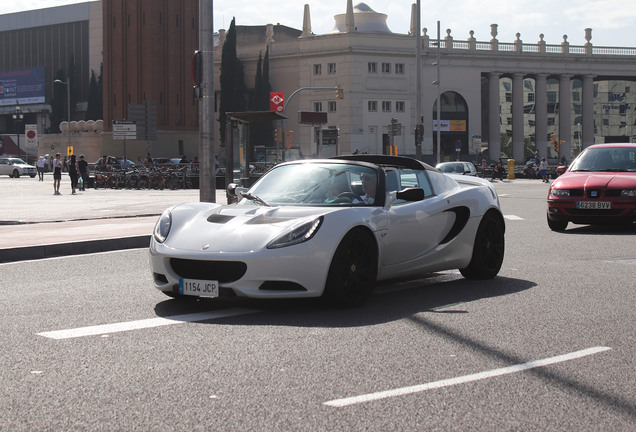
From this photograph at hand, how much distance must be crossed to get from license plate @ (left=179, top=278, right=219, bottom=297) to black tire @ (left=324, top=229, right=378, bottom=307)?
2.95ft

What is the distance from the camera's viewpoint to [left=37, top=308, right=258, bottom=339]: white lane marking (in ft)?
19.8

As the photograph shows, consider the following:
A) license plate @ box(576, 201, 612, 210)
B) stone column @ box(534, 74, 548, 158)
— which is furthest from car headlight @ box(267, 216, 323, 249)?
stone column @ box(534, 74, 548, 158)

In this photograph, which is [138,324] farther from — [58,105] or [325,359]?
[58,105]

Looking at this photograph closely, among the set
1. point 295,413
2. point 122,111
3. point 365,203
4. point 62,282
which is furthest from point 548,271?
point 122,111

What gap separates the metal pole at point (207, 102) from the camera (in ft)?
55.4

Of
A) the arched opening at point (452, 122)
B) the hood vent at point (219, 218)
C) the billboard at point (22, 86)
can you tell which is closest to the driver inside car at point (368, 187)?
the hood vent at point (219, 218)

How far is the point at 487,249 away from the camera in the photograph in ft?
30.1

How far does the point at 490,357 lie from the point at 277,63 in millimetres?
88124

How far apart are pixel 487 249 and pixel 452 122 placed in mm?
82894

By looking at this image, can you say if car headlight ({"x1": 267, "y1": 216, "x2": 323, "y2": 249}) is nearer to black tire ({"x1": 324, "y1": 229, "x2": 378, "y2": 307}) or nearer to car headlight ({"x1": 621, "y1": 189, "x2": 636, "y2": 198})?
black tire ({"x1": 324, "y1": 229, "x2": 378, "y2": 307})

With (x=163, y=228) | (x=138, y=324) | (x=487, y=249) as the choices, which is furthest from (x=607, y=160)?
(x=138, y=324)

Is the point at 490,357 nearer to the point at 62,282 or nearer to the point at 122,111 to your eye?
the point at 62,282

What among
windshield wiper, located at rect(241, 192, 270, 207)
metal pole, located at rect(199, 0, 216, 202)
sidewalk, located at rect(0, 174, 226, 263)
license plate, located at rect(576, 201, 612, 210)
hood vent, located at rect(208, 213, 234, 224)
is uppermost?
metal pole, located at rect(199, 0, 216, 202)

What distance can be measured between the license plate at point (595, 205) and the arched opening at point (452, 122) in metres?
74.8
